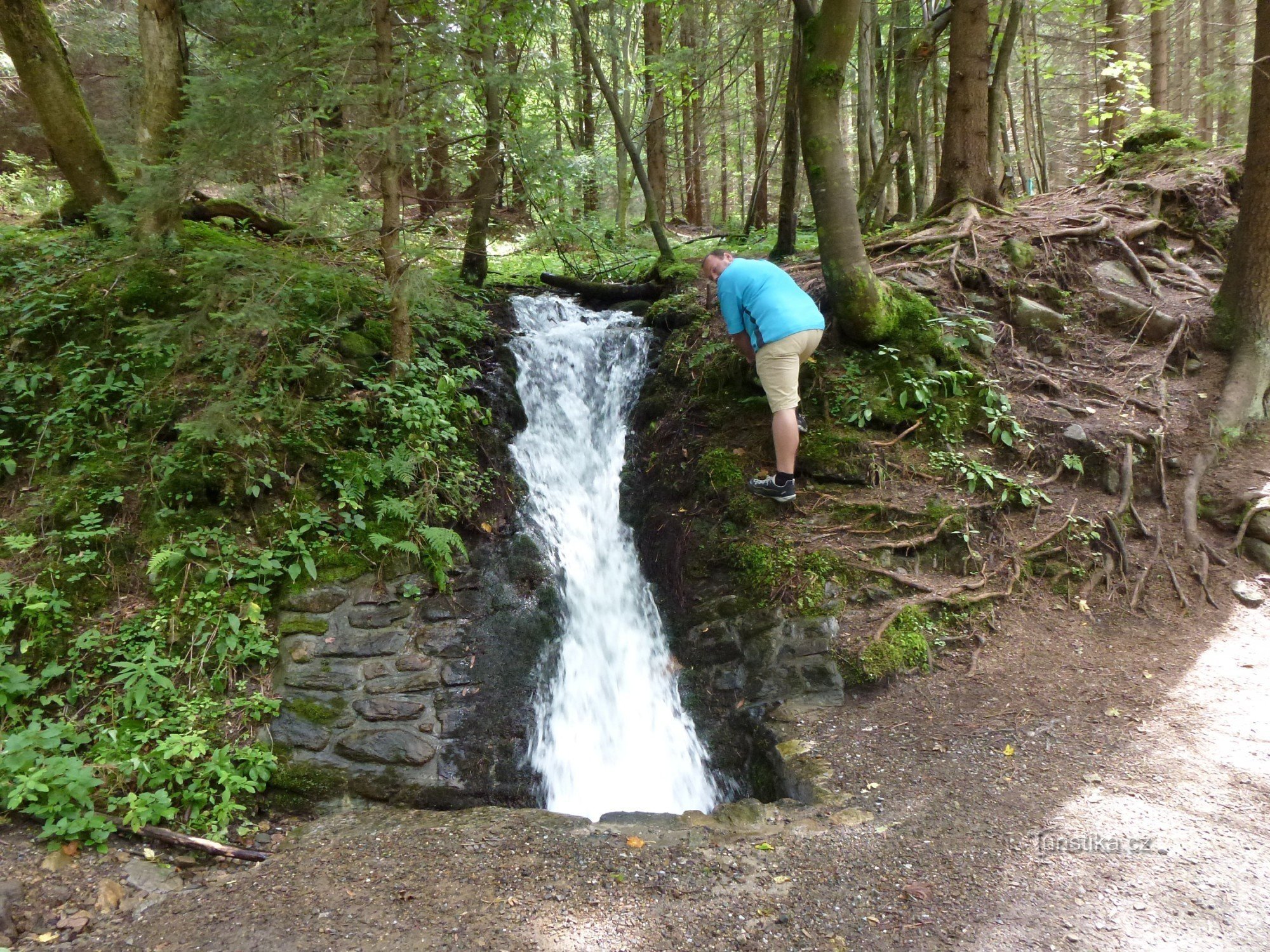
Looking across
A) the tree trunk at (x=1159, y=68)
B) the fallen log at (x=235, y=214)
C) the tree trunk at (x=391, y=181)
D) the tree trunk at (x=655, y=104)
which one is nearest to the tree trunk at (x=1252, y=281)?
the tree trunk at (x=655, y=104)

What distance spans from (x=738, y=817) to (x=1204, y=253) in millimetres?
9379

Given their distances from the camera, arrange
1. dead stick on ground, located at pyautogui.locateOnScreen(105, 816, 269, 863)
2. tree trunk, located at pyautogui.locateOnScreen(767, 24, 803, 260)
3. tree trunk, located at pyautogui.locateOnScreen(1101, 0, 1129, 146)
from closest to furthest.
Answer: dead stick on ground, located at pyautogui.locateOnScreen(105, 816, 269, 863) → tree trunk, located at pyautogui.locateOnScreen(767, 24, 803, 260) → tree trunk, located at pyautogui.locateOnScreen(1101, 0, 1129, 146)

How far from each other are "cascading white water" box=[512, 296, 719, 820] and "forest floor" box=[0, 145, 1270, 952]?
3.68 ft

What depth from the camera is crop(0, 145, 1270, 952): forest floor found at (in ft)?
9.47

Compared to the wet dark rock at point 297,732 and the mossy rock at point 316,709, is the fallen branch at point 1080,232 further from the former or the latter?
the wet dark rock at point 297,732

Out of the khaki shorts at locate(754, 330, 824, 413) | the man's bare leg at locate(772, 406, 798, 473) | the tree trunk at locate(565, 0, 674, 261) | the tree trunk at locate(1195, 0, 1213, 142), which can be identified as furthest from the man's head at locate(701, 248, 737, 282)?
the tree trunk at locate(1195, 0, 1213, 142)

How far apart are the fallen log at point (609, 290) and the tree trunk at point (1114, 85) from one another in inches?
351

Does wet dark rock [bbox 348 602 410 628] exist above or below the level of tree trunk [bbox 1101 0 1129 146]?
below

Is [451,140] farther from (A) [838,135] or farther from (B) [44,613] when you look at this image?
(B) [44,613]

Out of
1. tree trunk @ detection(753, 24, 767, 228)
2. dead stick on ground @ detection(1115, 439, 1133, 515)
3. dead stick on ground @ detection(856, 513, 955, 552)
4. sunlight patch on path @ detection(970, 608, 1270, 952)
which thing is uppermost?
tree trunk @ detection(753, 24, 767, 228)

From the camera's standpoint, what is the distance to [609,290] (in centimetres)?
959

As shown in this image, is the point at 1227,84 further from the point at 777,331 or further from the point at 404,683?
the point at 404,683

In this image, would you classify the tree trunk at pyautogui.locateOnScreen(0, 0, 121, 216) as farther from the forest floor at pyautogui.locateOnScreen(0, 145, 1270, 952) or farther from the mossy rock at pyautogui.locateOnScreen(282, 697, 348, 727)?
the forest floor at pyautogui.locateOnScreen(0, 145, 1270, 952)

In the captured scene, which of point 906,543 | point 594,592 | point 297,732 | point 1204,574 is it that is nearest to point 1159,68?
point 1204,574
